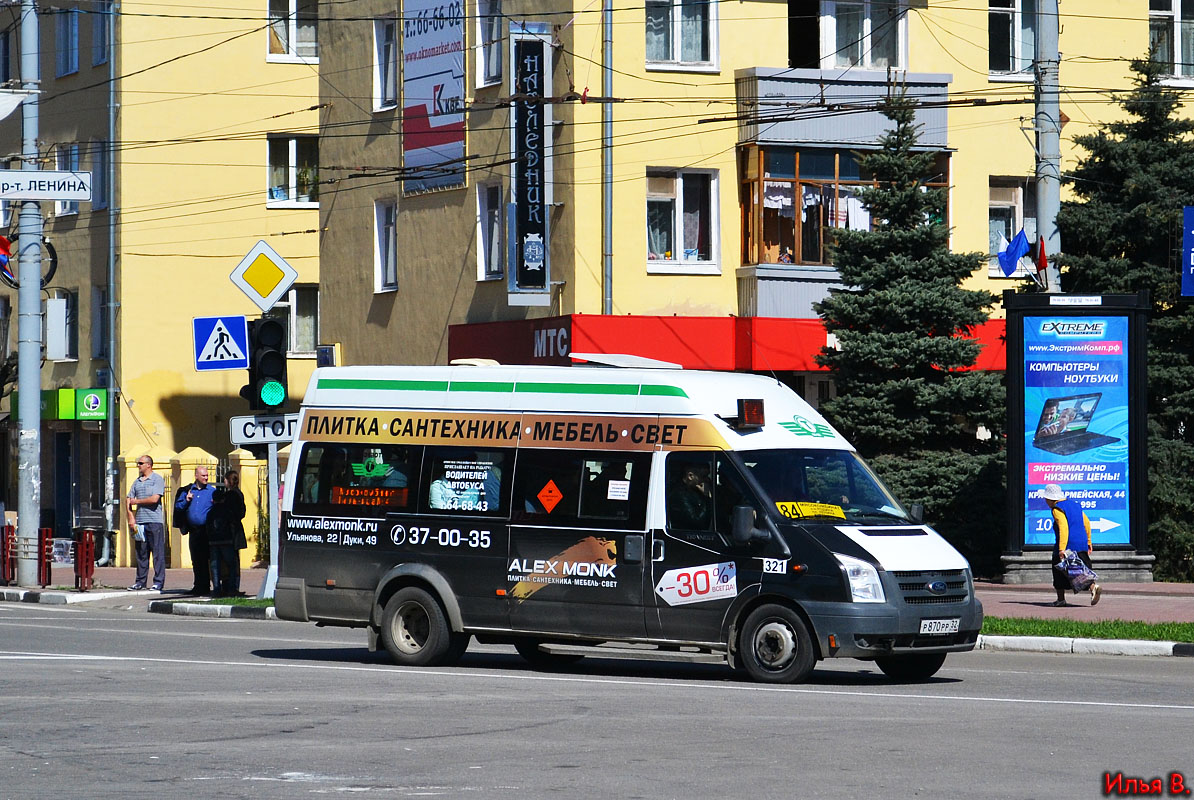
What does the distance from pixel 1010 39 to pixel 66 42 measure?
2571 centimetres

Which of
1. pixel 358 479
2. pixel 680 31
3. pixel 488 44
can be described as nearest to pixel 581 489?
pixel 358 479

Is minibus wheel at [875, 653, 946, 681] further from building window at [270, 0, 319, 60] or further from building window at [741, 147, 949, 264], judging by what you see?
building window at [270, 0, 319, 60]

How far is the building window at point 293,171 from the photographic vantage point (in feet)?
149

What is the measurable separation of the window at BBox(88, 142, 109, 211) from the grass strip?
1234 inches

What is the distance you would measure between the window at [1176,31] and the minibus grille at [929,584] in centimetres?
2138

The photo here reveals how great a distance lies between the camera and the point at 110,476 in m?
42.5

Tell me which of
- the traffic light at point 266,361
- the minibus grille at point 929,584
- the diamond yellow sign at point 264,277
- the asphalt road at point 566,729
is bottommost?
the asphalt road at point 566,729

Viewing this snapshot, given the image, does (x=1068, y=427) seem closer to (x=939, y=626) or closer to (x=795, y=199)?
(x=795, y=199)

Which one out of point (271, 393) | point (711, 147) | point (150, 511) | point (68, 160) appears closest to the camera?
point (271, 393)

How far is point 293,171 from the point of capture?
4550 cm

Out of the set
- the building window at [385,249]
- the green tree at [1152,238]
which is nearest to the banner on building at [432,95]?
the building window at [385,249]

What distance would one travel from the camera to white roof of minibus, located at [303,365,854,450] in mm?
14914

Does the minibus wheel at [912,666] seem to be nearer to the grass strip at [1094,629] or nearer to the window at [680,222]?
the grass strip at [1094,629]

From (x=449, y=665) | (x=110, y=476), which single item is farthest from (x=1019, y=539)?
(x=110, y=476)
